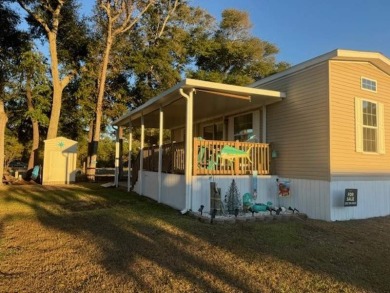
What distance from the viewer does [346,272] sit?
14.1 ft

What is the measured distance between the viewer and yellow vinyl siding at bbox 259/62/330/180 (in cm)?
798

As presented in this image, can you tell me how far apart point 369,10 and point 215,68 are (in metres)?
15.8

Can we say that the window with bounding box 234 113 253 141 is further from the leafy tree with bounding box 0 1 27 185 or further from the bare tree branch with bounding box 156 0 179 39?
the bare tree branch with bounding box 156 0 179 39

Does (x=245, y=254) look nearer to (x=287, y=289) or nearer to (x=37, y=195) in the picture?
(x=287, y=289)

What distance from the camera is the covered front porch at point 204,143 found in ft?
25.9

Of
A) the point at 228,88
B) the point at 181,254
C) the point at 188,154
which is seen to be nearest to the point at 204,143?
the point at 188,154

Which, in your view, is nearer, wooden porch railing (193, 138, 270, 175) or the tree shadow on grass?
the tree shadow on grass

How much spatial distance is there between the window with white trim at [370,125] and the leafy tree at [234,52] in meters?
17.8

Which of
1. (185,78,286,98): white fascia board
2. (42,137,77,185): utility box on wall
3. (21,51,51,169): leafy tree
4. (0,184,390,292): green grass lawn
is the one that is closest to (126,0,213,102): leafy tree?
(21,51,51,169): leafy tree

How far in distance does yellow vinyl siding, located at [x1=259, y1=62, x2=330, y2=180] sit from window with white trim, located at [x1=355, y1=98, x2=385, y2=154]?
1129mm

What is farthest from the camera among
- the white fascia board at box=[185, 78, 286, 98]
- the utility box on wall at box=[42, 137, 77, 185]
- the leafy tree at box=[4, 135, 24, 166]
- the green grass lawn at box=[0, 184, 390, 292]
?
the leafy tree at box=[4, 135, 24, 166]

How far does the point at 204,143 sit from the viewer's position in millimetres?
8031

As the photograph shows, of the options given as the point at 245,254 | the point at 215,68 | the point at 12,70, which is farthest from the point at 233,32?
the point at 245,254

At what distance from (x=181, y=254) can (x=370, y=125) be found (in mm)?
6553
